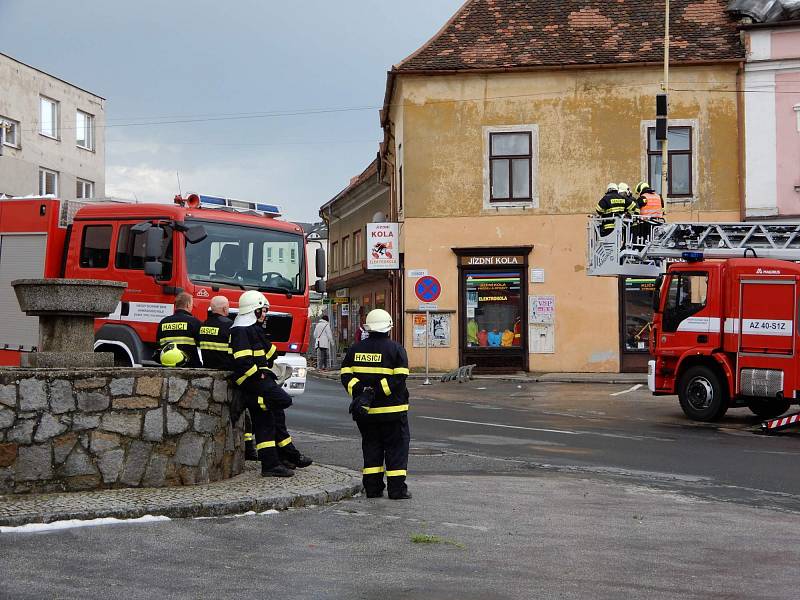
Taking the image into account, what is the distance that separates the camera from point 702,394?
18203 millimetres

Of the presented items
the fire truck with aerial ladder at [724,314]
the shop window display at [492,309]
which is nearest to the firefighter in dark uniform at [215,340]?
the fire truck with aerial ladder at [724,314]

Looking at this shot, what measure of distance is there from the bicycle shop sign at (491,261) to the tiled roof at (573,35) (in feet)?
17.0

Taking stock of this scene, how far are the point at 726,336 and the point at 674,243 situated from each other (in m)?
2.26

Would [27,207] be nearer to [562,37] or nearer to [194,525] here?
[194,525]

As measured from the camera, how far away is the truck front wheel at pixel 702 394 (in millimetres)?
17984

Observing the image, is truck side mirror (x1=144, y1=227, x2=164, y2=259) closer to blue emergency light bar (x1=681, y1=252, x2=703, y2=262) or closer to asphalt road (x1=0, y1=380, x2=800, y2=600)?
asphalt road (x1=0, y1=380, x2=800, y2=600)

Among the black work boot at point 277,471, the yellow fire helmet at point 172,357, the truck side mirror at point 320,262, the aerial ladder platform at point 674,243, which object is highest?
the aerial ladder platform at point 674,243

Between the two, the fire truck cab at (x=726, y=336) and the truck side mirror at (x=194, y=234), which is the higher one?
the truck side mirror at (x=194, y=234)

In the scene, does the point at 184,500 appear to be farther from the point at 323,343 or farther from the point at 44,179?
the point at 44,179

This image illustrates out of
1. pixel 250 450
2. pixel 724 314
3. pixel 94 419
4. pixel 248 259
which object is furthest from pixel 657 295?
pixel 94 419

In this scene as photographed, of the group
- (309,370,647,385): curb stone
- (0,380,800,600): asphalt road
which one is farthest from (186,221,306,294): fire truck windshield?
(309,370,647,385): curb stone

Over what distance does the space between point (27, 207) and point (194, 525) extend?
345 inches

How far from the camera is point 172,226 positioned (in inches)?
571

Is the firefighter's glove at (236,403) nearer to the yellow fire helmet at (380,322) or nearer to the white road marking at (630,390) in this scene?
the yellow fire helmet at (380,322)
